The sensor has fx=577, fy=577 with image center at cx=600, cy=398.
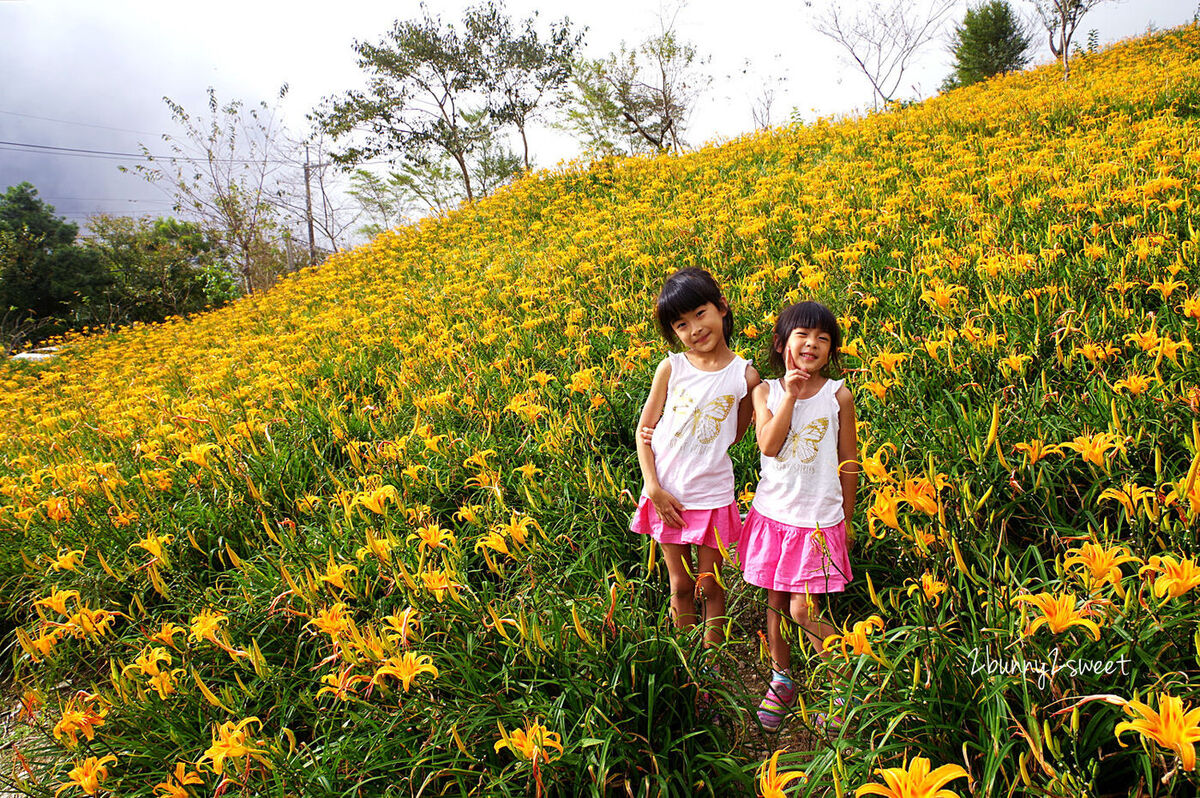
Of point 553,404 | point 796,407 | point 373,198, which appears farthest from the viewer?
point 373,198

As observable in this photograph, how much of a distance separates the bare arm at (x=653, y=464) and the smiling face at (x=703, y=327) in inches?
5.4

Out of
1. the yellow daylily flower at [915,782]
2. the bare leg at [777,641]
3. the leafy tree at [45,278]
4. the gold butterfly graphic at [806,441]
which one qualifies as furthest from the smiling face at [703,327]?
the leafy tree at [45,278]

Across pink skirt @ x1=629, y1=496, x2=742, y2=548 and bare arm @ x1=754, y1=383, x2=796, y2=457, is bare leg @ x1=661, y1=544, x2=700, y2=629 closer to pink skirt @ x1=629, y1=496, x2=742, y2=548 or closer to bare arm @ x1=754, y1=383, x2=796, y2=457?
pink skirt @ x1=629, y1=496, x2=742, y2=548

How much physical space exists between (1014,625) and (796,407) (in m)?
0.75

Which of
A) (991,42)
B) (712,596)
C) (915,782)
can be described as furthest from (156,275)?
(991,42)

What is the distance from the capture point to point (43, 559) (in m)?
Answer: 3.20

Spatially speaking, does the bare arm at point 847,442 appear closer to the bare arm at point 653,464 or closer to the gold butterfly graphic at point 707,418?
the gold butterfly graphic at point 707,418

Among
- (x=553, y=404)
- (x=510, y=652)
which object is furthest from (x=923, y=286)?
(x=510, y=652)

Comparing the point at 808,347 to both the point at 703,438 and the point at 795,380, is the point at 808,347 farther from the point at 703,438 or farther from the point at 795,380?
the point at 703,438

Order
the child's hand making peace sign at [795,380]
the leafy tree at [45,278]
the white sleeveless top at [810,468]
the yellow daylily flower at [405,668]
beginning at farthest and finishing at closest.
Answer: the leafy tree at [45,278] → the white sleeveless top at [810,468] → the child's hand making peace sign at [795,380] → the yellow daylily flower at [405,668]

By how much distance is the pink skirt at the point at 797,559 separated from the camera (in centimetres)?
162

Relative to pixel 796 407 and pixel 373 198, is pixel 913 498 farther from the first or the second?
pixel 373 198

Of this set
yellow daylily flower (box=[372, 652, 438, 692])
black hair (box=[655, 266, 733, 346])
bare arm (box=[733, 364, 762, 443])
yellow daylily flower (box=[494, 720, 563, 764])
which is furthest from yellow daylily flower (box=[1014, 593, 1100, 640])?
yellow daylily flower (box=[372, 652, 438, 692])

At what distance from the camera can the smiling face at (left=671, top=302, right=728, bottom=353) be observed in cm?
187
